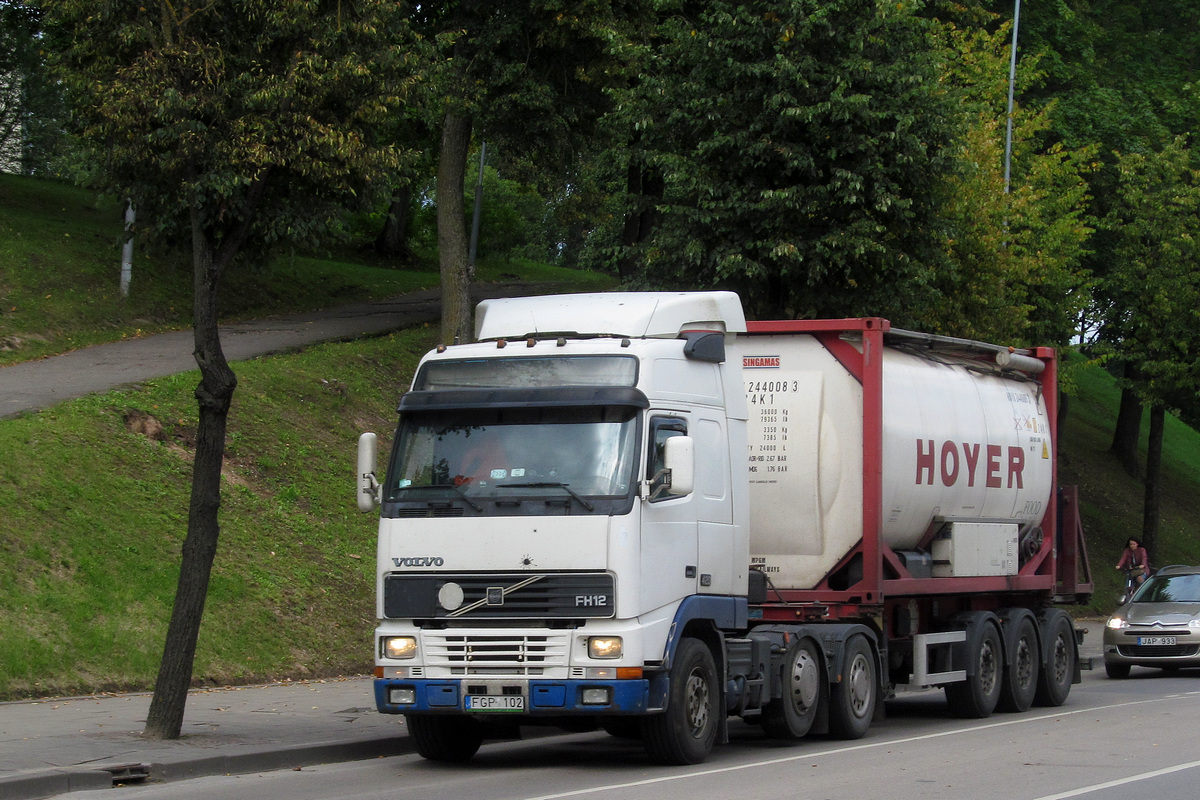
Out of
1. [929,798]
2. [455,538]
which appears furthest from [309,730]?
[929,798]

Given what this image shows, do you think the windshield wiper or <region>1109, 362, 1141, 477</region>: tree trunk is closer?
the windshield wiper

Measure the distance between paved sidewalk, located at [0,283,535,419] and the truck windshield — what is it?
9918 millimetres

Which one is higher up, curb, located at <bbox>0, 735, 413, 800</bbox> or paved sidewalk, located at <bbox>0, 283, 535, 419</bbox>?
paved sidewalk, located at <bbox>0, 283, 535, 419</bbox>

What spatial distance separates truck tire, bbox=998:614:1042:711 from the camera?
15172 mm

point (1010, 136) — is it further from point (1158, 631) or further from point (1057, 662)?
point (1057, 662)

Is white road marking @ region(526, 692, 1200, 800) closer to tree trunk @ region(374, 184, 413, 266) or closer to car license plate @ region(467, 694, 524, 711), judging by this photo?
car license plate @ region(467, 694, 524, 711)

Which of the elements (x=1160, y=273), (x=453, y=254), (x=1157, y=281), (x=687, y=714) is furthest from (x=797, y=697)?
(x=1160, y=273)

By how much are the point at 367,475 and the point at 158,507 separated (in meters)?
7.31

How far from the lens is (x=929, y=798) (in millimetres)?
9086

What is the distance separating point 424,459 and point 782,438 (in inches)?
154

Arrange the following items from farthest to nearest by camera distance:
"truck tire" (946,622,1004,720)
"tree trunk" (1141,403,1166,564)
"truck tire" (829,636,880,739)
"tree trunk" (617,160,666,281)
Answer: "tree trunk" (1141,403,1166,564), "tree trunk" (617,160,666,281), "truck tire" (946,622,1004,720), "truck tire" (829,636,880,739)

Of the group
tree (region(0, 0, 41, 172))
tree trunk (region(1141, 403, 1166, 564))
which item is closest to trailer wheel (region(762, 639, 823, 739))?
tree trunk (region(1141, 403, 1166, 564))

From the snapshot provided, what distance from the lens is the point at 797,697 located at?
1217 cm

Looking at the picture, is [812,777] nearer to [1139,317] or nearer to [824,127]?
[824,127]
